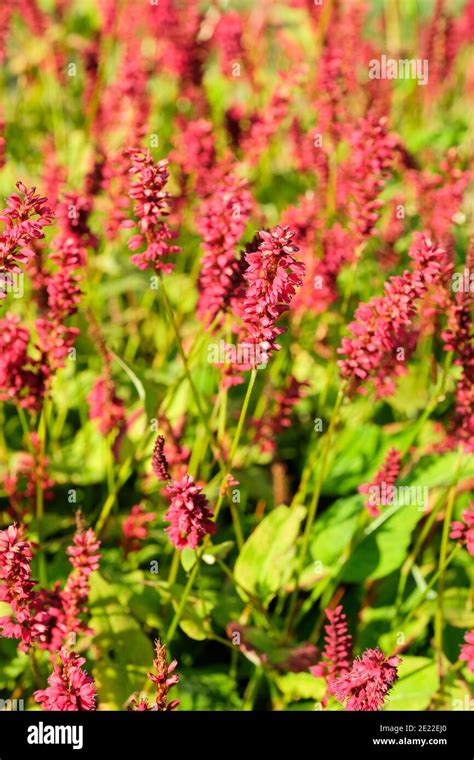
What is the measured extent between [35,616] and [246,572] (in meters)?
0.79

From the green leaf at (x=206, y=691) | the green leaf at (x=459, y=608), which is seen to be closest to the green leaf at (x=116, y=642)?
the green leaf at (x=206, y=691)

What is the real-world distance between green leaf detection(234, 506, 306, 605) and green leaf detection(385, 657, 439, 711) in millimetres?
467

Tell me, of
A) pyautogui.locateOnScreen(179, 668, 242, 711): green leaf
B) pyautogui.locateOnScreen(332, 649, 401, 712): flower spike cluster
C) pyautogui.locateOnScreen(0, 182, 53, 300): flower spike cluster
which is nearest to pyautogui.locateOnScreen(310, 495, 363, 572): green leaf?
pyautogui.locateOnScreen(179, 668, 242, 711): green leaf

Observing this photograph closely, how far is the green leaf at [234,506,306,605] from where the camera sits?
248 cm

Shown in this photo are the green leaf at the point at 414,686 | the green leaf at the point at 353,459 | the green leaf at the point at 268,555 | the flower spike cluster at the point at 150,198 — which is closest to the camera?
the flower spike cluster at the point at 150,198

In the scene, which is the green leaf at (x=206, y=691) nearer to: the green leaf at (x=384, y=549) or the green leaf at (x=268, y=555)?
the green leaf at (x=268, y=555)

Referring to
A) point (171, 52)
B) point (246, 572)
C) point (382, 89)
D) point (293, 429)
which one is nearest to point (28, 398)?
point (246, 572)

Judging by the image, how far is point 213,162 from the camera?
3.37m

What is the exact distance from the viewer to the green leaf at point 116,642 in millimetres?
2430

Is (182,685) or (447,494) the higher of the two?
(447,494)

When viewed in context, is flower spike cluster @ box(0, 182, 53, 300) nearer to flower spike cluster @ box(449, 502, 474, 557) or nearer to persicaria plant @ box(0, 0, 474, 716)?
persicaria plant @ box(0, 0, 474, 716)
